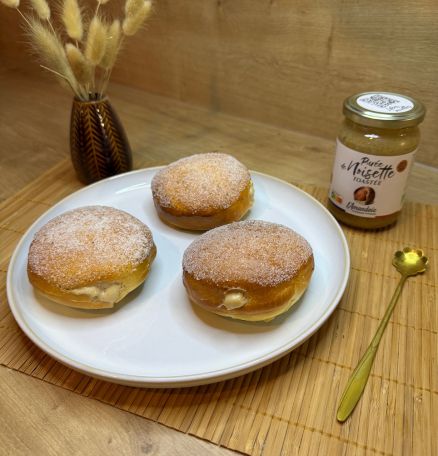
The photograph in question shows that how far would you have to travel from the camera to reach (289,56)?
116 cm

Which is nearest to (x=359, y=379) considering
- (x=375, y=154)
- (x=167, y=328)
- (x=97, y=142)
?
(x=167, y=328)

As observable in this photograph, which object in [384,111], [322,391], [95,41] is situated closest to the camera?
[322,391]

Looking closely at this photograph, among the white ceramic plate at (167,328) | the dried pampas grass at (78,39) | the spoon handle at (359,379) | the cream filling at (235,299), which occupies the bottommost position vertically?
the spoon handle at (359,379)

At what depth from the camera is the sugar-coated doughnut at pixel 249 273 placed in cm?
58

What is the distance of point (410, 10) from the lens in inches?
36.8

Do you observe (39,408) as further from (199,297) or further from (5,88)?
(5,88)

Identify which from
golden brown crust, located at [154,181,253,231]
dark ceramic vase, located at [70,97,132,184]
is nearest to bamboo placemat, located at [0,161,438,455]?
golden brown crust, located at [154,181,253,231]

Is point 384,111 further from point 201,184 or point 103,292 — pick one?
point 103,292

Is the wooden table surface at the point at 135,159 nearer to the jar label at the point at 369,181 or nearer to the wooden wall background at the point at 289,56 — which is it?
the wooden wall background at the point at 289,56

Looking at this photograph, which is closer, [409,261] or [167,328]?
[167,328]

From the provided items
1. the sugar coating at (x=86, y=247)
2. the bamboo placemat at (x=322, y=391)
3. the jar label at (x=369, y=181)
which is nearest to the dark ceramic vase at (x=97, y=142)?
the sugar coating at (x=86, y=247)

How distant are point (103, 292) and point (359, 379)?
40 centimetres

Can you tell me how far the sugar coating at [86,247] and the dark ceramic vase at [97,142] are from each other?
11.0 inches

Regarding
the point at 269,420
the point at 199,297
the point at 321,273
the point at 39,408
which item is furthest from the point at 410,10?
the point at 39,408
